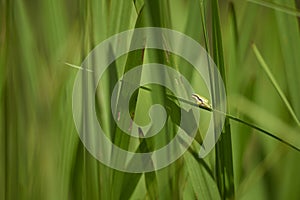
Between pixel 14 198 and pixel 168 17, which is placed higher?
pixel 168 17

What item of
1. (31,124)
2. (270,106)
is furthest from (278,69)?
(31,124)

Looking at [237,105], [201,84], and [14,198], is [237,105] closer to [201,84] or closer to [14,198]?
[201,84]

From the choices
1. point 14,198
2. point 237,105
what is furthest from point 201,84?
point 14,198

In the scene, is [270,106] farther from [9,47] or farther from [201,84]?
[9,47]

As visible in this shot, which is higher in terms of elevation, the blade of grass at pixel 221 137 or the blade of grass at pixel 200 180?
the blade of grass at pixel 221 137

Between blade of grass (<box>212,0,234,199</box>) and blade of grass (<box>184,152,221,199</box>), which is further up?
blade of grass (<box>212,0,234,199</box>)
